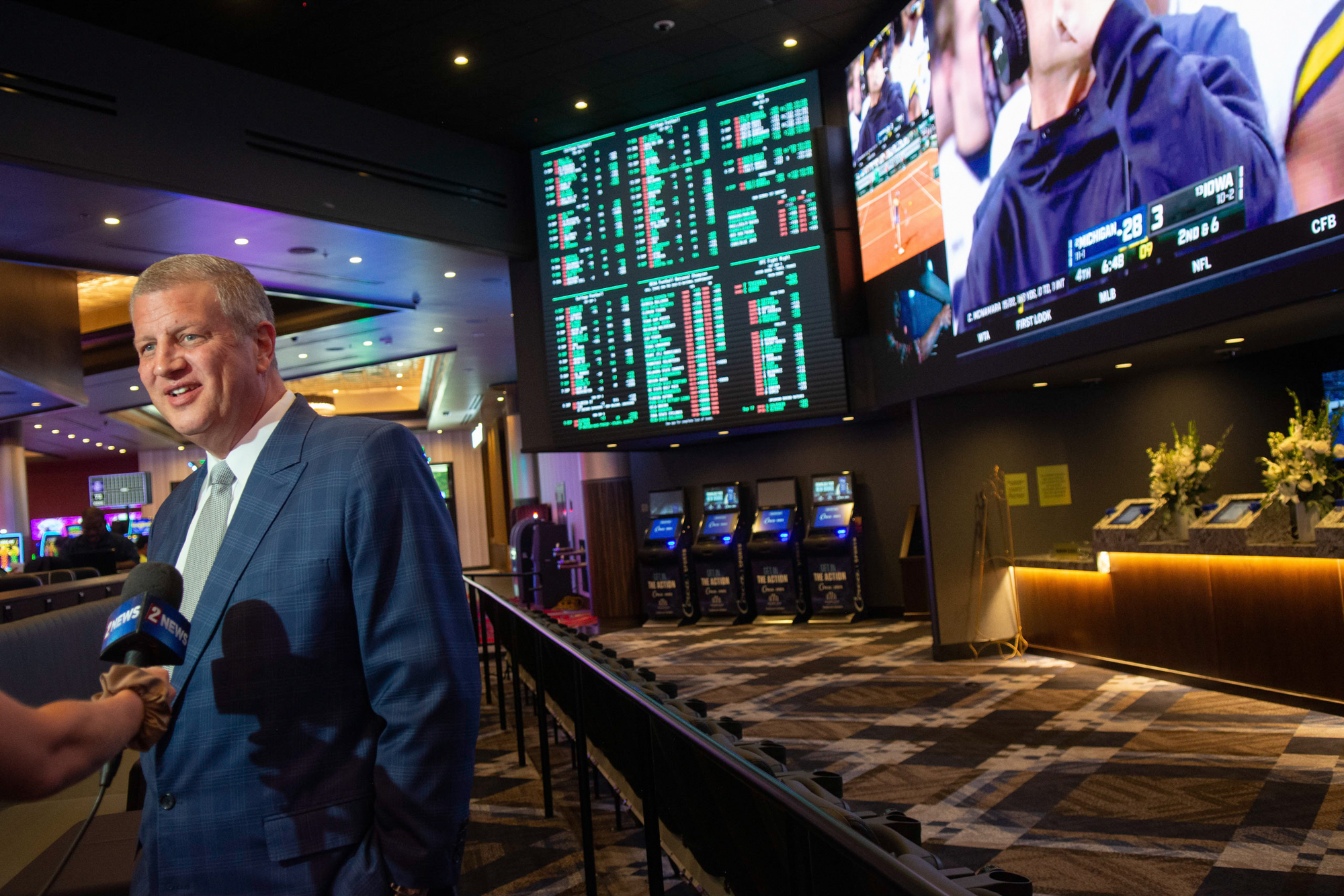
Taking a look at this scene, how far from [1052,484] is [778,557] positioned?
3002 mm

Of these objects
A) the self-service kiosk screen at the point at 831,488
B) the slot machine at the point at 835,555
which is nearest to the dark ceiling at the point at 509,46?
the self-service kiosk screen at the point at 831,488

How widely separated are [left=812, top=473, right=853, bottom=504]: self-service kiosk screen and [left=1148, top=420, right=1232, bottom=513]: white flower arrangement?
12.5ft

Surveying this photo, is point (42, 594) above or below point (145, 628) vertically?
below

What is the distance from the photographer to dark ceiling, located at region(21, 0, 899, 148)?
637 centimetres

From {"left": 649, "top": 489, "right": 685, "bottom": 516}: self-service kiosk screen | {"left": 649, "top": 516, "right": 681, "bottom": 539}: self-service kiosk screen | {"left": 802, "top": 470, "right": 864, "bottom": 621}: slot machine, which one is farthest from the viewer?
{"left": 649, "top": 489, "right": 685, "bottom": 516}: self-service kiosk screen

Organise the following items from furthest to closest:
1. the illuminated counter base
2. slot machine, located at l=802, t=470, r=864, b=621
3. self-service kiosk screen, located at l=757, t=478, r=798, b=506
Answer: self-service kiosk screen, located at l=757, t=478, r=798, b=506 → slot machine, located at l=802, t=470, r=864, b=621 → the illuminated counter base

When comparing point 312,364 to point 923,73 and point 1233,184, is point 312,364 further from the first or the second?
point 1233,184

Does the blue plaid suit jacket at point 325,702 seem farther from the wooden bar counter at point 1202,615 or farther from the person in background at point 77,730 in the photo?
the wooden bar counter at point 1202,615

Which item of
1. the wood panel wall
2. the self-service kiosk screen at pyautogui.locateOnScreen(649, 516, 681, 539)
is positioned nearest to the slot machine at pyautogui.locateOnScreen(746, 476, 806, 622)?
the self-service kiosk screen at pyautogui.locateOnScreen(649, 516, 681, 539)

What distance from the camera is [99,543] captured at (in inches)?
431

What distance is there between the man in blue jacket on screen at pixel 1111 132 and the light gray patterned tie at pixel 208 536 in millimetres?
3881

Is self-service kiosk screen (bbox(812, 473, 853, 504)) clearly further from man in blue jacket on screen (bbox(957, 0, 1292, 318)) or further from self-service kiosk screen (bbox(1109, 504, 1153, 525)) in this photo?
man in blue jacket on screen (bbox(957, 0, 1292, 318))

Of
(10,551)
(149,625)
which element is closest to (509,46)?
(149,625)

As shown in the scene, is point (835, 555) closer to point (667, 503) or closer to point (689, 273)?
point (667, 503)
